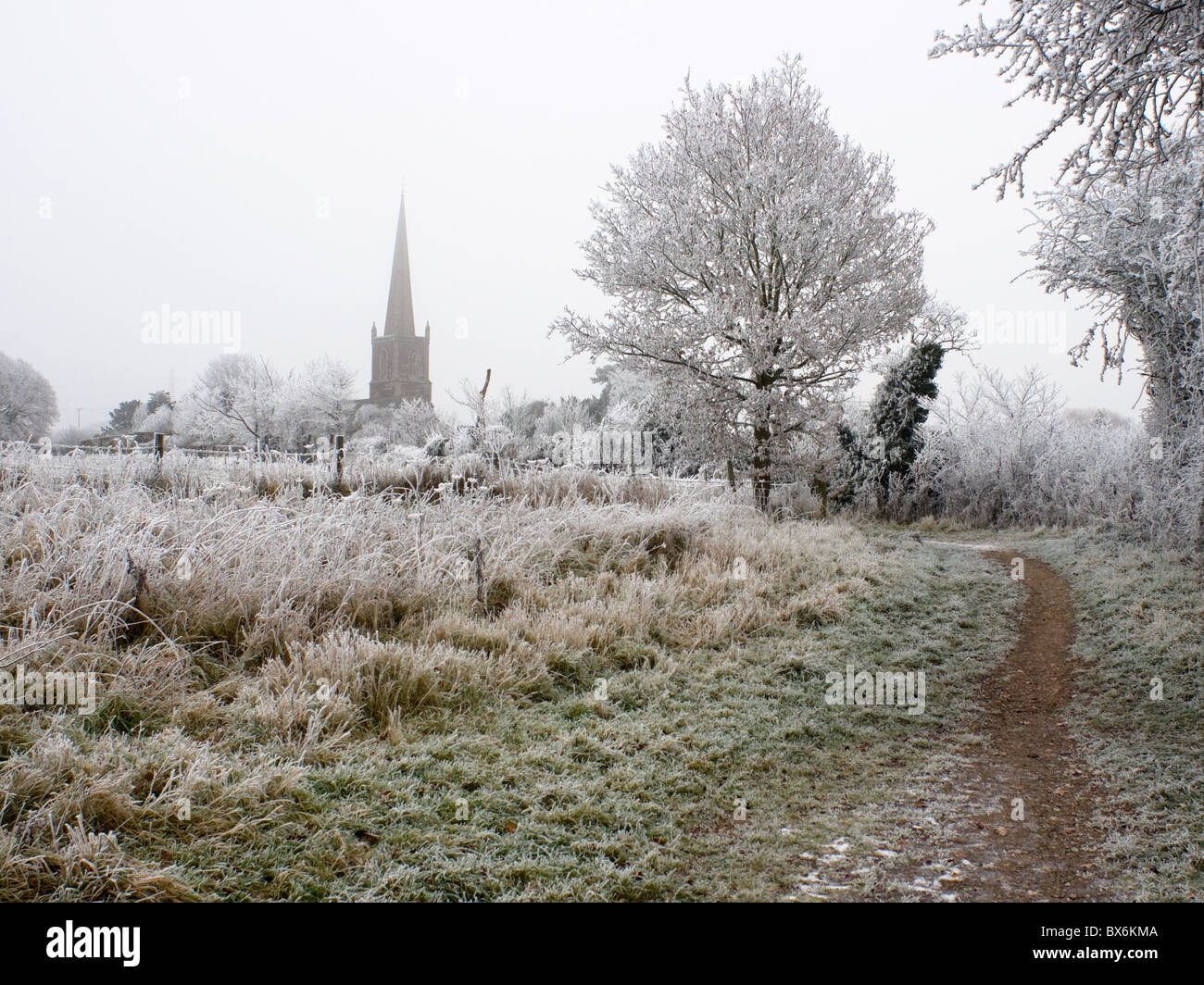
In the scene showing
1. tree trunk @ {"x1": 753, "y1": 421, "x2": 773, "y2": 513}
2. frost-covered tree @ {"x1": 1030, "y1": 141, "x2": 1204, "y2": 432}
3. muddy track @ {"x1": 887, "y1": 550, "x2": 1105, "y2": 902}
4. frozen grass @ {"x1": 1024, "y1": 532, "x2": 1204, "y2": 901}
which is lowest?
muddy track @ {"x1": 887, "y1": 550, "x2": 1105, "y2": 902}

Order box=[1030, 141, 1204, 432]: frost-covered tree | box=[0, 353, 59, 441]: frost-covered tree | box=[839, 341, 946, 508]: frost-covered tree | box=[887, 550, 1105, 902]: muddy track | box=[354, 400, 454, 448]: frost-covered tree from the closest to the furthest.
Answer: box=[887, 550, 1105, 902]: muddy track < box=[1030, 141, 1204, 432]: frost-covered tree < box=[839, 341, 946, 508]: frost-covered tree < box=[0, 353, 59, 441]: frost-covered tree < box=[354, 400, 454, 448]: frost-covered tree

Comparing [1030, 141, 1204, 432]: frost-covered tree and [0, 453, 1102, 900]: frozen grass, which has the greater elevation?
[1030, 141, 1204, 432]: frost-covered tree

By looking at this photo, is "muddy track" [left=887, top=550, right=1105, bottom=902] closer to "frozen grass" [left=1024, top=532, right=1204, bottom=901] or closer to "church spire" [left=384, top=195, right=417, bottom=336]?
"frozen grass" [left=1024, top=532, right=1204, bottom=901]

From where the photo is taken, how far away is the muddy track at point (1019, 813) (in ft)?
11.5

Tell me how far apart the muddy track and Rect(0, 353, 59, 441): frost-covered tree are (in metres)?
45.4

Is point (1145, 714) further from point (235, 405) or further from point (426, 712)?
point (235, 405)

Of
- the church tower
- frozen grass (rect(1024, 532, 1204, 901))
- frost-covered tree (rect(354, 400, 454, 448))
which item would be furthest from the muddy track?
the church tower

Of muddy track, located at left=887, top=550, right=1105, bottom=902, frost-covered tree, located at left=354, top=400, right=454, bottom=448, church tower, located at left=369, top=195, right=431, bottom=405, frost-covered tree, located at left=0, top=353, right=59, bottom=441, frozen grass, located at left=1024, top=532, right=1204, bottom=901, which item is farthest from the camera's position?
church tower, located at left=369, top=195, right=431, bottom=405

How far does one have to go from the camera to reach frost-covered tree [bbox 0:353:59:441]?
3844cm

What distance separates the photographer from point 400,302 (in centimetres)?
7694

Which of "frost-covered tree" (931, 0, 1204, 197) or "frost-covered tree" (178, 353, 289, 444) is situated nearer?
"frost-covered tree" (931, 0, 1204, 197)

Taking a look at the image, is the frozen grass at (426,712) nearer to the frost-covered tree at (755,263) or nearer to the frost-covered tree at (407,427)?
the frost-covered tree at (755,263)

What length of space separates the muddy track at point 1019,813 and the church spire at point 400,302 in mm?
74925
